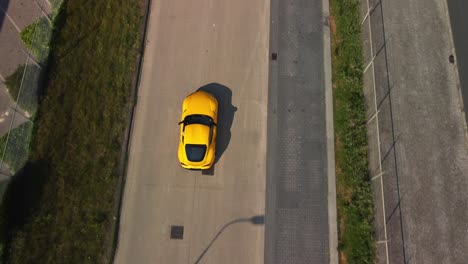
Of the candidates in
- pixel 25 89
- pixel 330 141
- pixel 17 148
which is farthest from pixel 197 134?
pixel 25 89

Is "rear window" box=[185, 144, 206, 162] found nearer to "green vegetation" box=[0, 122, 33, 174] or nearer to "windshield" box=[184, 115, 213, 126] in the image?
"windshield" box=[184, 115, 213, 126]

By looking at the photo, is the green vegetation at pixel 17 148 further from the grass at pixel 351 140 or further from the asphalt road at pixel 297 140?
the grass at pixel 351 140

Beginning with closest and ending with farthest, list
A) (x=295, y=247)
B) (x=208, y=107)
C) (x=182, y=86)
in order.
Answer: (x=295, y=247) → (x=208, y=107) → (x=182, y=86)

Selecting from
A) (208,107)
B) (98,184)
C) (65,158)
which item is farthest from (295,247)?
(65,158)

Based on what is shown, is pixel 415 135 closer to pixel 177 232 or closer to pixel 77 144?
pixel 177 232

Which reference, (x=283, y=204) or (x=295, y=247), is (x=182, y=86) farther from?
(x=295, y=247)

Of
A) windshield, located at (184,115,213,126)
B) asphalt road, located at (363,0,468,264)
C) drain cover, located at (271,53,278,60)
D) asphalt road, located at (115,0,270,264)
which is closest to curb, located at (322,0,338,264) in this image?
asphalt road, located at (363,0,468,264)
